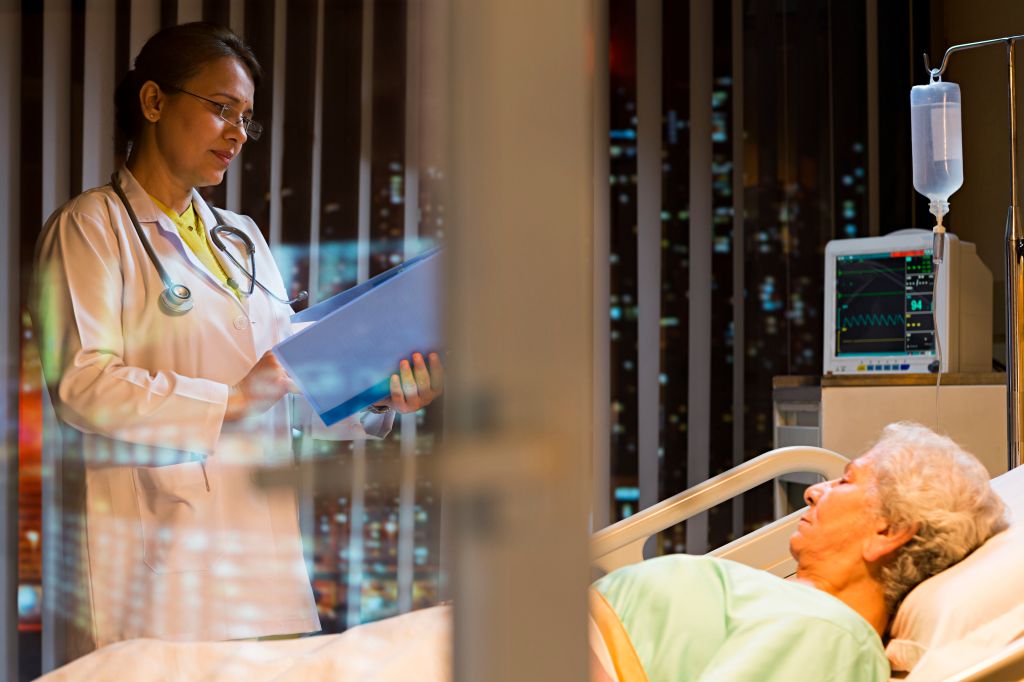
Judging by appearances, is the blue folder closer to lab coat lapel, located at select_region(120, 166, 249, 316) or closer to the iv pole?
lab coat lapel, located at select_region(120, 166, 249, 316)

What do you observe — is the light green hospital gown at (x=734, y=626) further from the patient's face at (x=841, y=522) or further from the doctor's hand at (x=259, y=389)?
the doctor's hand at (x=259, y=389)

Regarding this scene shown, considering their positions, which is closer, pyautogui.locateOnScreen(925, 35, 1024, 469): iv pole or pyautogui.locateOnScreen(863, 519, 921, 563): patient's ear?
pyautogui.locateOnScreen(863, 519, 921, 563): patient's ear

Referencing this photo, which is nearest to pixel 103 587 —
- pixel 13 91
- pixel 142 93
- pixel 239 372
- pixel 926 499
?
pixel 239 372

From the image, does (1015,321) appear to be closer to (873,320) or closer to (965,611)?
(873,320)

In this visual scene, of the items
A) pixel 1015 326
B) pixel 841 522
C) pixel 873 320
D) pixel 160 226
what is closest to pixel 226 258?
pixel 160 226

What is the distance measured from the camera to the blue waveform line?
2.58 metres

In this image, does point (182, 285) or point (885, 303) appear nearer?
point (182, 285)

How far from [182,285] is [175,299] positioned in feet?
0.08

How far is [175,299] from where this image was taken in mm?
1445

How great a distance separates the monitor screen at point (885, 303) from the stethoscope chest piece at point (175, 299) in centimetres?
177

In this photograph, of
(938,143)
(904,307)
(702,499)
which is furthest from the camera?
(904,307)

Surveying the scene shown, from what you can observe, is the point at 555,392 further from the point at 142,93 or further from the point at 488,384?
the point at 142,93

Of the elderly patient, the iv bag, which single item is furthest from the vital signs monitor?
the elderly patient

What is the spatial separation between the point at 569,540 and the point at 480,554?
18mm
